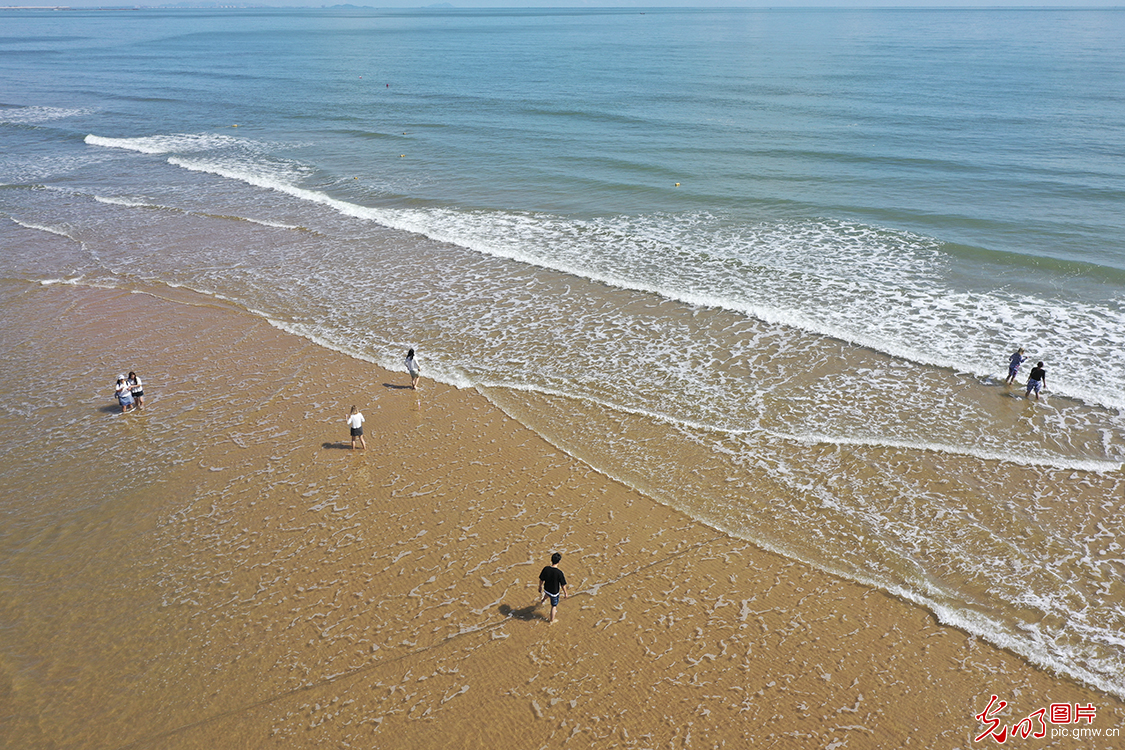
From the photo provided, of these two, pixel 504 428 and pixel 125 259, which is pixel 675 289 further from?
pixel 125 259

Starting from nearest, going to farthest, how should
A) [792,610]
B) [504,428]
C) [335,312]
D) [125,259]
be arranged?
1. [792,610]
2. [504,428]
3. [335,312]
4. [125,259]

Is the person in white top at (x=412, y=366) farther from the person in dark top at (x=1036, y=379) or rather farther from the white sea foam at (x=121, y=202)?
the white sea foam at (x=121, y=202)

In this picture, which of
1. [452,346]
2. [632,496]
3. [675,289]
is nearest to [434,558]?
[632,496]

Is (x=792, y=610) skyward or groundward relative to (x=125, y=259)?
groundward

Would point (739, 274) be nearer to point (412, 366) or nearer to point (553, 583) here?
point (412, 366)

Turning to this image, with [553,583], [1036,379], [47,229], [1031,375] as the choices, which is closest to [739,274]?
[1031,375]

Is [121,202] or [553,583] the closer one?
[553,583]
